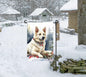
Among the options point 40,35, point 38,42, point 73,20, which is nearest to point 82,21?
point 40,35

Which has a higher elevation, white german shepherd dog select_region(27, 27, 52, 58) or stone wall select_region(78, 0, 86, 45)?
stone wall select_region(78, 0, 86, 45)

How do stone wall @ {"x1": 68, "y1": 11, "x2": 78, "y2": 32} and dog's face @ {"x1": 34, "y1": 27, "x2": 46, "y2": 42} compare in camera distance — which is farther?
stone wall @ {"x1": 68, "y1": 11, "x2": 78, "y2": 32}

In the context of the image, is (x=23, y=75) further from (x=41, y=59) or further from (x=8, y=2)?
(x=8, y=2)

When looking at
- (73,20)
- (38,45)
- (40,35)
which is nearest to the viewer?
(40,35)

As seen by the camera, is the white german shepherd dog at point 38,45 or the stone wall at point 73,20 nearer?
the white german shepherd dog at point 38,45

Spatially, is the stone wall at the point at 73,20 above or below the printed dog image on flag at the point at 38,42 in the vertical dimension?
above

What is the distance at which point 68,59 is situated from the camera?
247 inches

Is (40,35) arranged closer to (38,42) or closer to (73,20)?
(38,42)

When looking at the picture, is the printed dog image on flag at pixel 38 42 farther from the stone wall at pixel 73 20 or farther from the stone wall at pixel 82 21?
the stone wall at pixel 73 20

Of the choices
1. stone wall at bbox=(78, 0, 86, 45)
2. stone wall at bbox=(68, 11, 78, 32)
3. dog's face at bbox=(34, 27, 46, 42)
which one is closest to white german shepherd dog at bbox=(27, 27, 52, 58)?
dog's face at bbox=(34, 27, 46, 42)

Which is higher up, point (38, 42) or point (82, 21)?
point (82, 21)

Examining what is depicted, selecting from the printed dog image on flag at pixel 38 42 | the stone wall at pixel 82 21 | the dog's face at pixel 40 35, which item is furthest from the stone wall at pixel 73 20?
the dog's face at pixel 40 35

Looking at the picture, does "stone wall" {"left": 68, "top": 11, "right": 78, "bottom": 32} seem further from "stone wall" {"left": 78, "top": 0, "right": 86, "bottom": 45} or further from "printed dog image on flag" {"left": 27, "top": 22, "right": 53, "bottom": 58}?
"printed dog image on flag" {"left": 27, "top": 22, "right": 53, "bottom": 58}

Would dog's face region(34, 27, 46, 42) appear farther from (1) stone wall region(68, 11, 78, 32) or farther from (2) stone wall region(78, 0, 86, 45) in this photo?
(1) stone wall region(68, 11, 78, 32)
